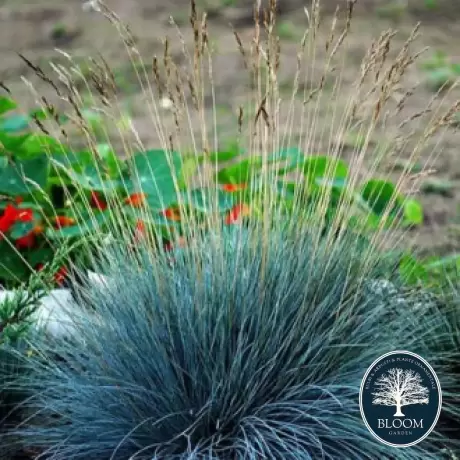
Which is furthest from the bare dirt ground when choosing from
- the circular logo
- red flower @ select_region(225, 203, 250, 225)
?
the circular logo

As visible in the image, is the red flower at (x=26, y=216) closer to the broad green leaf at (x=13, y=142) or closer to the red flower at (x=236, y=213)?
the broad green leaf at (x=13, y=142)

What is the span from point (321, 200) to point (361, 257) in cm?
17

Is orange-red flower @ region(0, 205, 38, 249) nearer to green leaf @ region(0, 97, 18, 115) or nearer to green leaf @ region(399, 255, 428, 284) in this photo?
green leaf @ region(0, 97, 18, 115)

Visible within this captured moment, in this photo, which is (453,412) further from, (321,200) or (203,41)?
(203,41)

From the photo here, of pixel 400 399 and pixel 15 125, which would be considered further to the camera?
pixel 15 125

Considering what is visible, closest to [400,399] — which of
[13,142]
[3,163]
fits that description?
[3,163]

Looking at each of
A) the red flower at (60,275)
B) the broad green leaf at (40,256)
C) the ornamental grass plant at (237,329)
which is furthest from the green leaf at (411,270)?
the broad green leaf at (40,256)

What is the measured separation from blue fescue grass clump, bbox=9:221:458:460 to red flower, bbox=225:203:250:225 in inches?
6.1

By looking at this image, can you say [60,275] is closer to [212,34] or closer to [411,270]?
[411,270]

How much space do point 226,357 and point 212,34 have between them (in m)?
5.43

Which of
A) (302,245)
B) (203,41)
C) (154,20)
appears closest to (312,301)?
(302,245)

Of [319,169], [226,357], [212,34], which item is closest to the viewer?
[226,357]

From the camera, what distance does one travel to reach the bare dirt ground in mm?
6348

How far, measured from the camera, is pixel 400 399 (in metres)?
2.03
